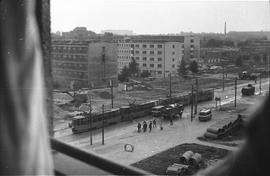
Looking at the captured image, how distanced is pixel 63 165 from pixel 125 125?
18.9 ft

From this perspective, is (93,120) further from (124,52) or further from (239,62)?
(239,62)

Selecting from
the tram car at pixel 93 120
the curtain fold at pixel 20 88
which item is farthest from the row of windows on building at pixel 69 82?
the curtain fold at pixel 20 88

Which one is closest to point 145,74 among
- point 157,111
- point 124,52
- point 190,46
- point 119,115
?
point 124,52

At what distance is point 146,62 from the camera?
546 inches

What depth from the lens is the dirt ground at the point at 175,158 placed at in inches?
146

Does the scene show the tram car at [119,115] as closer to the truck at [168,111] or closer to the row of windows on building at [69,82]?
the truck at [168,111]

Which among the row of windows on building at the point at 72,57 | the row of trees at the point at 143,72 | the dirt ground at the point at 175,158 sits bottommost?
the dirt ground at the point at 175,158

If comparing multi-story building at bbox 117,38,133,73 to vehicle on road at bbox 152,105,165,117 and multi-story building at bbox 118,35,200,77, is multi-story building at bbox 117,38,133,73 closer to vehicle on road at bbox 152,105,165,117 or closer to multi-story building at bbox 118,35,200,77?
multi-story building at bbox 118,35,200,77

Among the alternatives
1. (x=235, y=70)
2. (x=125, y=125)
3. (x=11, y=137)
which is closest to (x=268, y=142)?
(x=11, y=137)

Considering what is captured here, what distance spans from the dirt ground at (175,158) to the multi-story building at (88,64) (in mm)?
5921

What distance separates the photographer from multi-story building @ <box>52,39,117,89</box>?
408 inches

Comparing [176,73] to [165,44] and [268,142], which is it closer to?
[165,44]

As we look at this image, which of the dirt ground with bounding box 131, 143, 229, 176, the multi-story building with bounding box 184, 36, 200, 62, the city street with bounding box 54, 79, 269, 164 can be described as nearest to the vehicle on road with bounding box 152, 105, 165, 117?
the city street with bounding box 54, 79, 269, 164

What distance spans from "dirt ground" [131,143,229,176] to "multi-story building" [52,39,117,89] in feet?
19.4
